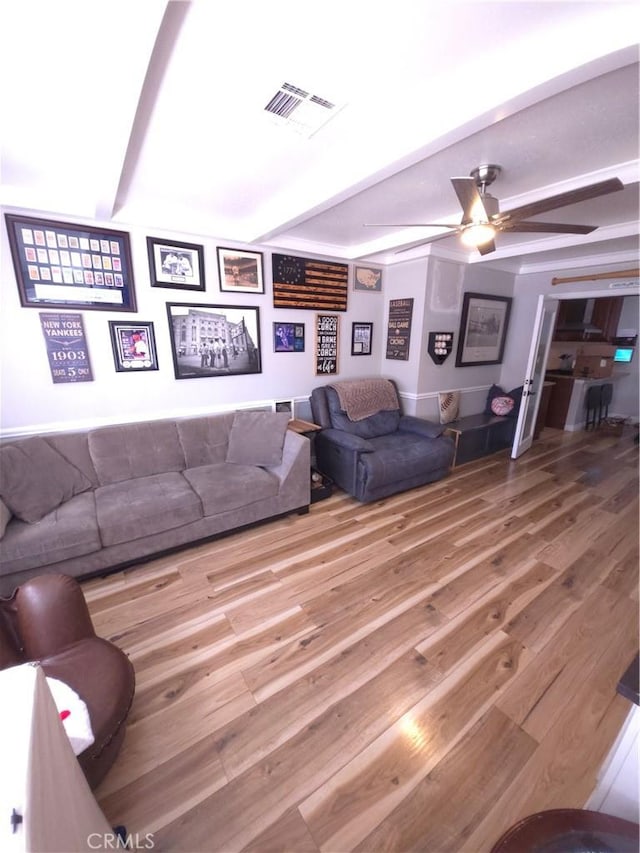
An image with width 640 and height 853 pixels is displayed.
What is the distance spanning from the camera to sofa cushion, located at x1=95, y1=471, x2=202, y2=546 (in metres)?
2.03

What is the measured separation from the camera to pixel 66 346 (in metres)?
2.39

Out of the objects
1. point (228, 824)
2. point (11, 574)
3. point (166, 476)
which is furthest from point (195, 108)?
point (228, 824)

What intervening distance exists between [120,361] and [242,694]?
244 cm

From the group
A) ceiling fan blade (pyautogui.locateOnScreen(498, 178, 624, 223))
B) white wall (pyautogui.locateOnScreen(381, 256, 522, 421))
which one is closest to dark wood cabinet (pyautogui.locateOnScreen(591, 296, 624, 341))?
white wall (pyautogui.locateOnScreen(381, 256, 522, 421))

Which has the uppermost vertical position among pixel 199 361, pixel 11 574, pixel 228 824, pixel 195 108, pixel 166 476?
pixel 195 108

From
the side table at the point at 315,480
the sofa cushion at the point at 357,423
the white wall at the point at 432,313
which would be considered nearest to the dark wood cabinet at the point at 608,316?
the white wall at the point at 432,313

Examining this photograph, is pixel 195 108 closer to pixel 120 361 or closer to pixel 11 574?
pixel 120 361

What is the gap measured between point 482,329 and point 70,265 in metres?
4.43

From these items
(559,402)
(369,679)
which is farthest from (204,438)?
(559,402)

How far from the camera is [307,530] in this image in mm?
2633

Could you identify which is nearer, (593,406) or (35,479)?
(35,479)

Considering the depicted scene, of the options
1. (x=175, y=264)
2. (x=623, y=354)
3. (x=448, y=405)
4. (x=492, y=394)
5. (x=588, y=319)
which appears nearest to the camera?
(x=175, y=264)

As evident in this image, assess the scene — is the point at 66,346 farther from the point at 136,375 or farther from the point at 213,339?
the point at 213,339

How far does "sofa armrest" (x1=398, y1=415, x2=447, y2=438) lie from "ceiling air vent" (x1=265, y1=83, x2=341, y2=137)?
2726 mm
